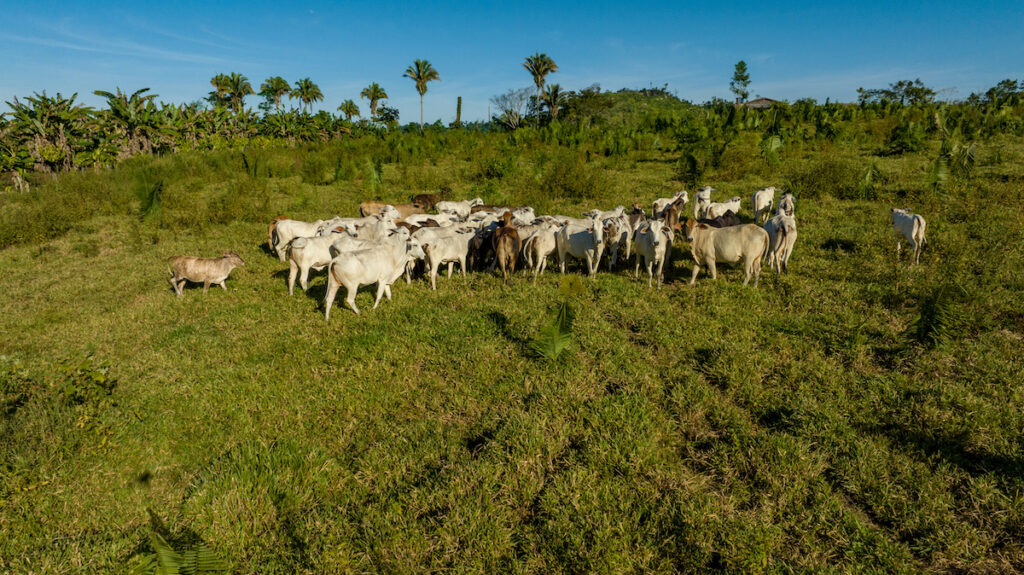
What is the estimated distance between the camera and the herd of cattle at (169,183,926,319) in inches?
333

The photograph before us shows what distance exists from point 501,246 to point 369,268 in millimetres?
2950

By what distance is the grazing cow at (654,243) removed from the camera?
8812mm

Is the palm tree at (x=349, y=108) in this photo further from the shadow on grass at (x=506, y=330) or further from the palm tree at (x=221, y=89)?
the shadow on grass at (x=506, y=330)

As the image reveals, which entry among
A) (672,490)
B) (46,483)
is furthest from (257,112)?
(672,490)

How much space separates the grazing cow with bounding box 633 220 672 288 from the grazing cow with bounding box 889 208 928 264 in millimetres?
5035

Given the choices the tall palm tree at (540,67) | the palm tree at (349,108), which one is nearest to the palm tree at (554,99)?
the tall palm tree at (540,67)

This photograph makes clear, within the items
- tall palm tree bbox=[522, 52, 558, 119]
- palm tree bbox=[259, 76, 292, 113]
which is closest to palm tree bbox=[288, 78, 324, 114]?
palm tree bbox=[259, 76, 292, 113]

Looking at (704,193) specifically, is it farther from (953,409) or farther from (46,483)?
(46,483)

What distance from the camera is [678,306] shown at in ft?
26.5

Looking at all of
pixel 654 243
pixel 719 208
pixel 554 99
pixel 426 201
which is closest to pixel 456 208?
pixel 426 201

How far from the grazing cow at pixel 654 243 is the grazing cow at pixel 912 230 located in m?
5.04

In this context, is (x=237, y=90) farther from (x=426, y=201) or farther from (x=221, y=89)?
(x=426, y=201)

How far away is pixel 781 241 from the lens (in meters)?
9.21

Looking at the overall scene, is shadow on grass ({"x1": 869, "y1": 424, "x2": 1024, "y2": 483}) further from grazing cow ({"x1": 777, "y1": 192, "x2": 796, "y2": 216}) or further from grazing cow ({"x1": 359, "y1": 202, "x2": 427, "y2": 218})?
grazing cow ({"x1": 359, "y1": 202, "x2": 427, "y2": 218})
